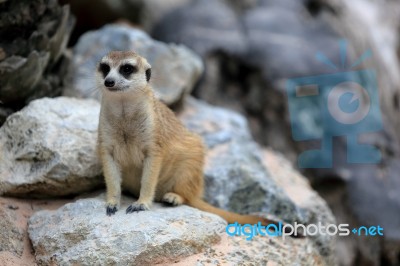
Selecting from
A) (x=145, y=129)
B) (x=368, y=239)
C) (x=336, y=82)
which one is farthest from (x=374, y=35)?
(x=145, y=129)

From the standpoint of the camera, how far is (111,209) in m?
3.14

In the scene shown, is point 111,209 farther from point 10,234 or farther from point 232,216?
point 232,216

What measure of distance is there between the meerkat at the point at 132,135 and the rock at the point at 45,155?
0.90ft

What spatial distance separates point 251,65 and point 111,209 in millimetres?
3511

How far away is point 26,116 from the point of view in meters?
3.59

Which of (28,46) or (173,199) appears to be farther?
(28,46)

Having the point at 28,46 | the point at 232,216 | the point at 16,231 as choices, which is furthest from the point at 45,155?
the point at 232,216

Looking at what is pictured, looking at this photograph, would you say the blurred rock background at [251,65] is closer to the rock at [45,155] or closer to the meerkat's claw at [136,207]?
the rock at [45,155]

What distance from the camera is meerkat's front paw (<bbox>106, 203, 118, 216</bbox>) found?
3.12 m

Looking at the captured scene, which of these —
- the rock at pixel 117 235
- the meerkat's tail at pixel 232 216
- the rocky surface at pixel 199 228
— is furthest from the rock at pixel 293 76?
the rock at pixel 117 235

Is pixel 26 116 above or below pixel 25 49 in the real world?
below

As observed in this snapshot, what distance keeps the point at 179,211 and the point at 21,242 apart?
964 mm

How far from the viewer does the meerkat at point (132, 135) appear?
3186 millimetres

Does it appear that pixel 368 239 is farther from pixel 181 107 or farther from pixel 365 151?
pixel 181 107
